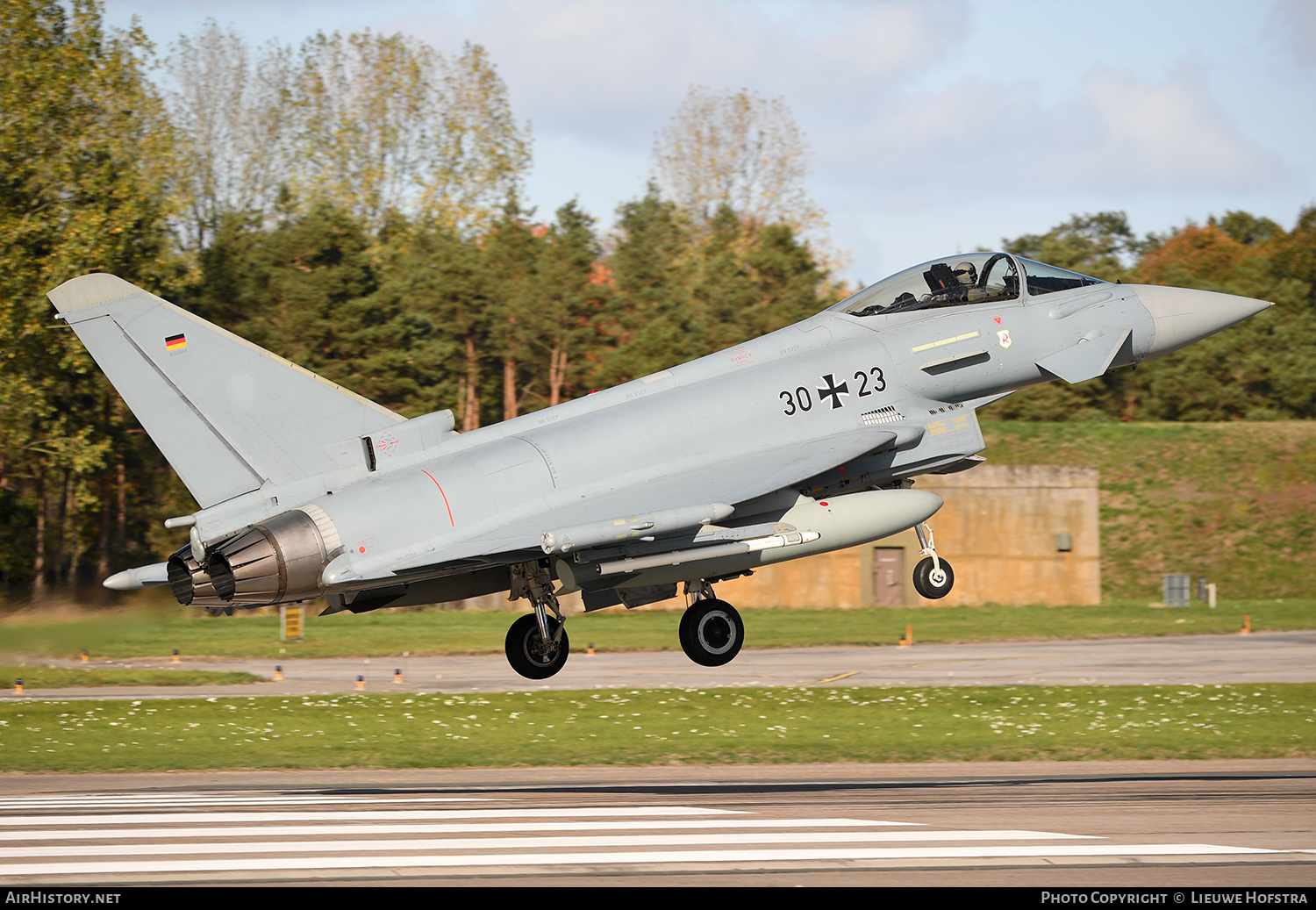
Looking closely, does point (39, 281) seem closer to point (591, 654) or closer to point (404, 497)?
point (591, 654)

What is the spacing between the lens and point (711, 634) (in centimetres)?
1792

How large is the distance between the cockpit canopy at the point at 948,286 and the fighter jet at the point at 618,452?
3cm

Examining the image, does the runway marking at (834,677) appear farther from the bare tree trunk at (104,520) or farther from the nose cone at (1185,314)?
the bare tree trunk at (104,520)

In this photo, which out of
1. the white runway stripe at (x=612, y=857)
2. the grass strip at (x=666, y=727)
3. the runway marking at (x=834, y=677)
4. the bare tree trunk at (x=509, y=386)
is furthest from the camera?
the bare tree trunk at (x=509, y=386)

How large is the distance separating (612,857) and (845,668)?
88.8 ft

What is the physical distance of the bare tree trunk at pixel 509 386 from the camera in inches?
2628

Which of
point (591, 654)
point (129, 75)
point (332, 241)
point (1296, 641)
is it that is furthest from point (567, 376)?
point (1296, 641)

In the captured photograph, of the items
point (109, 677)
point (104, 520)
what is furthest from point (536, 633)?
point (104, 520)

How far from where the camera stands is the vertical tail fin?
16500 mm

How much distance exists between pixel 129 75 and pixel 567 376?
2473 cm

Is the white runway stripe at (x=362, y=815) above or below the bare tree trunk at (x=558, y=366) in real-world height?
below

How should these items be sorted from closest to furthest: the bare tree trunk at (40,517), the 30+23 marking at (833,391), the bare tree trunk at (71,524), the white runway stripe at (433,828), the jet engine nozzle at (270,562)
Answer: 1. the jet engine nozzle at (270,562)
2. the 30+23 marking at (833,391)
3. the white runway stripe at (433,828)
4. the bare tree trunk at (40,517)
5. the bare tree trunk at (71,524)

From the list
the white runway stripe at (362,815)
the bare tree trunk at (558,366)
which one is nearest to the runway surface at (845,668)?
the white runway stripe at (362,815)

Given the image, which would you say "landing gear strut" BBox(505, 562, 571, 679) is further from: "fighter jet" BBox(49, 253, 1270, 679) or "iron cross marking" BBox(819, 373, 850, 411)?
"iron cross marking" BBox(819, 373, 850, 411)
